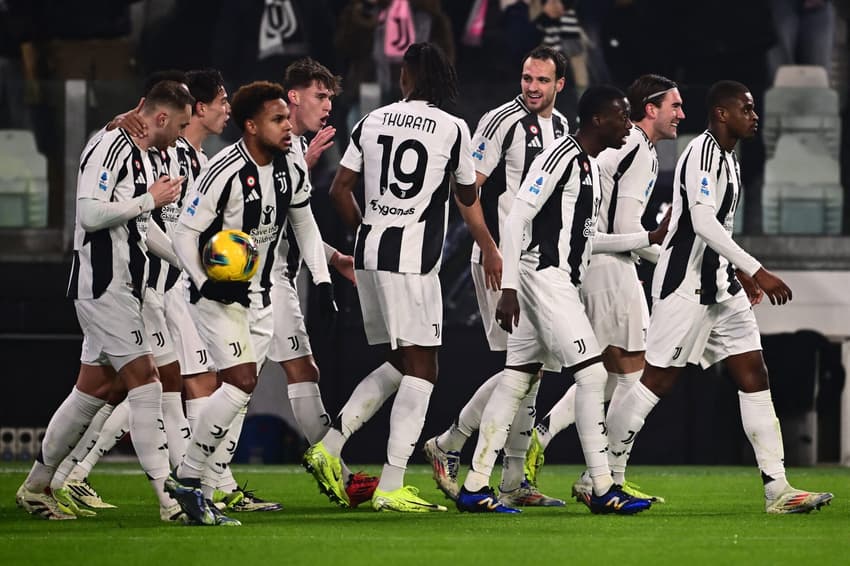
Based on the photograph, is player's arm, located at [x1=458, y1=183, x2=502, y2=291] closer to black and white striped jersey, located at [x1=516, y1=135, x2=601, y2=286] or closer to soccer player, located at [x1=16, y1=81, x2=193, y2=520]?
black and white striped jersey, located at [x1=516, y1=135, x2=601, y2=286]

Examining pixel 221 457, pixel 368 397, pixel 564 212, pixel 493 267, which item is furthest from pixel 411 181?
pixel 221 457

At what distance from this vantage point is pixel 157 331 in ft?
27.1

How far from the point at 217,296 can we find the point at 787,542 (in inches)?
105

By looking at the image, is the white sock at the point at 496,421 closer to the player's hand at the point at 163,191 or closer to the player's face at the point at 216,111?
the player's hand at the point at 163,191

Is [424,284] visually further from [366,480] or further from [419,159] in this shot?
[366,480]

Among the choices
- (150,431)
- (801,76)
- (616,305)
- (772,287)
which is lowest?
(150,431)

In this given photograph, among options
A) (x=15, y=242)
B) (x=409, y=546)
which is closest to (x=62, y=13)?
(x=15, y=242)

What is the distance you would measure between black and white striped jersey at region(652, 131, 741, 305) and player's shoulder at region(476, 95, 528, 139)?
3.84 ft

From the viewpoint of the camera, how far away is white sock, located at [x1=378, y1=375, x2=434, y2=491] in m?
7.77

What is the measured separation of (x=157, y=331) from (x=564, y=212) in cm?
225

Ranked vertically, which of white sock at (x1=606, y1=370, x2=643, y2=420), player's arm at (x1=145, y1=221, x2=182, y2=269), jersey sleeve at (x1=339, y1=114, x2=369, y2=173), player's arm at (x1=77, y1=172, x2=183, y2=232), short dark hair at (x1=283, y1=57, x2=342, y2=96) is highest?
short dark hair at (x1=283, y1=57, x2=342, y2=96)

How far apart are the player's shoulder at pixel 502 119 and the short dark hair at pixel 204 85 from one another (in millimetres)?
1508

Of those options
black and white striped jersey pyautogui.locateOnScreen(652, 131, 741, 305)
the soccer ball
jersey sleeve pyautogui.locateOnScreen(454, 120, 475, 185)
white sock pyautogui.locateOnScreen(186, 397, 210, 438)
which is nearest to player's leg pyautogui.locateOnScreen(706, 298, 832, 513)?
black and white striped jersey pyautogui.locateOnScreen(652, 131, 741, 305)

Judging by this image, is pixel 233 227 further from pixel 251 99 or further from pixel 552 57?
pixel 552 57
